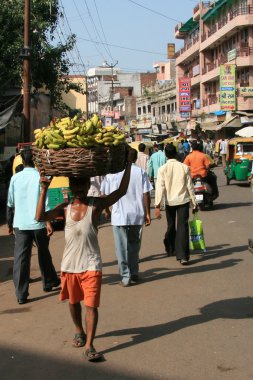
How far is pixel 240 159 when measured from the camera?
20109mm

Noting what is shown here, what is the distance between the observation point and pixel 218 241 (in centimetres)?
1037

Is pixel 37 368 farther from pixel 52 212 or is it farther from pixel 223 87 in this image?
pixel 223 87

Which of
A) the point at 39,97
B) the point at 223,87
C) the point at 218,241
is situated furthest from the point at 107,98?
the point at 218,241

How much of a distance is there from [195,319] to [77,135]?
8.26 ft

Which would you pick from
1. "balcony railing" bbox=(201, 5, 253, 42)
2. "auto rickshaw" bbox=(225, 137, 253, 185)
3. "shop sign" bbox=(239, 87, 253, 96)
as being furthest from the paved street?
"balcony railing" bbox=(201, 5, 253, 42)

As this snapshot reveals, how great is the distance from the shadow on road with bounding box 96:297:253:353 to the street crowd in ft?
1.46

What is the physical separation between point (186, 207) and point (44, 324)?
351cm

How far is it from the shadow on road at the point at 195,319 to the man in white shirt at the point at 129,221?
4.88 feet

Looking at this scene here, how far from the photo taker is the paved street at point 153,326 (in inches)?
176

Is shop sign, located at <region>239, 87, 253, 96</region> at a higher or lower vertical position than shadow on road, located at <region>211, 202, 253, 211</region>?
higher

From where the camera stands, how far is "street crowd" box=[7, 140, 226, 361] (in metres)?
4.77

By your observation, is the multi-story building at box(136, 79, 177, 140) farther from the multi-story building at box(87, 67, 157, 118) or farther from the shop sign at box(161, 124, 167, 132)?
the multi-story building at box(87, 67, 157, 118)

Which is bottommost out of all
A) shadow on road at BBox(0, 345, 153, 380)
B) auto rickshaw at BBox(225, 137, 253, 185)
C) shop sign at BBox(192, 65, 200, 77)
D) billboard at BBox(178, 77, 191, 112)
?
shadow on road at BBox(0, 345, 153, 380)

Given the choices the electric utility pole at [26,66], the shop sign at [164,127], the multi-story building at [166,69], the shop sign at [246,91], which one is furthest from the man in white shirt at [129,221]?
the multi-story building at [166,69]
